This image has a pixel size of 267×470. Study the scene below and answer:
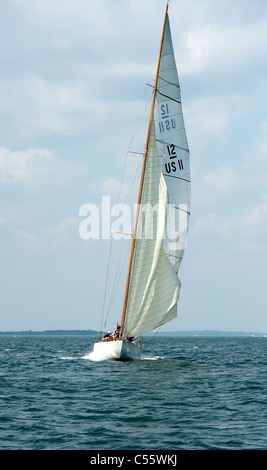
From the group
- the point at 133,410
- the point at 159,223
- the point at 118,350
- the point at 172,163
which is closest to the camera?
the point at 133,410

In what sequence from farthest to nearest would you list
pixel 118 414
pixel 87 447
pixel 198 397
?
pixel 198 397 → pixel 118 414 → pixel 87 447

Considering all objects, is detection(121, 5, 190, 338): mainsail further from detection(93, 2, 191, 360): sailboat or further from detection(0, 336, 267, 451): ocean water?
detection(0, 336, 267, 451): ocean water

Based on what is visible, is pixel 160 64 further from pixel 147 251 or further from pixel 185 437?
pixel 185 437

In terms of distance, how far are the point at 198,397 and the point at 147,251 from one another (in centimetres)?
1516

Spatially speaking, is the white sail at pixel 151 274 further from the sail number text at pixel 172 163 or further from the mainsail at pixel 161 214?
the sail number text at pixel 172 163

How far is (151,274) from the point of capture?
38.0 meters

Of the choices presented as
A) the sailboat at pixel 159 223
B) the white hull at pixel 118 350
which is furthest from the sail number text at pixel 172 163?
the white hull at pixel 118 350

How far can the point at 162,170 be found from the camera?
3922 centimetres

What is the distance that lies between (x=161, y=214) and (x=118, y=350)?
947 centimetres

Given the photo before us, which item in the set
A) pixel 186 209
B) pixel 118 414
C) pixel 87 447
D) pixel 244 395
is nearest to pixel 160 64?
pixel 186 209

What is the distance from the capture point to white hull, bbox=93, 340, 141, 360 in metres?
36.9

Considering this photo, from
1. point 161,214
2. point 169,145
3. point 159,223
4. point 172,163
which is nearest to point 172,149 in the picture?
point 169,145

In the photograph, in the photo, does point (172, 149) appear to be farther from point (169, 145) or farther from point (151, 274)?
point (151, 274)

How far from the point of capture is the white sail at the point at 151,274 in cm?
3806
